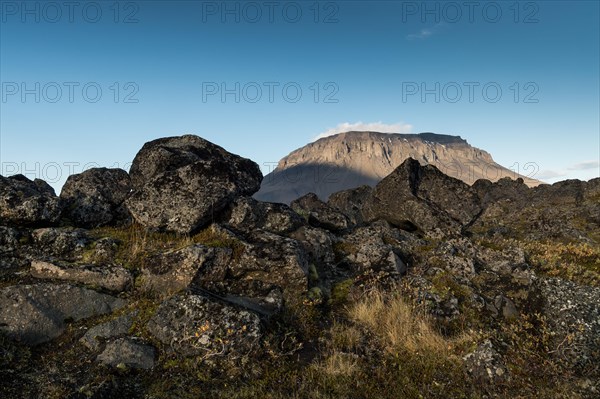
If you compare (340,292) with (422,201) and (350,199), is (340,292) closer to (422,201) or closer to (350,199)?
(422,201)

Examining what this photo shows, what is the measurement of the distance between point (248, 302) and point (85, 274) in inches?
210

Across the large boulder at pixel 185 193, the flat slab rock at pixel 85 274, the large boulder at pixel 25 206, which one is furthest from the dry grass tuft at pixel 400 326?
the large boulder at pixel 25 206

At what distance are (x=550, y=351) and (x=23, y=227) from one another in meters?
17.7

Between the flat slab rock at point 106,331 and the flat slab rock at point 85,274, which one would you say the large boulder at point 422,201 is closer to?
the flat slab rock at point 85,274

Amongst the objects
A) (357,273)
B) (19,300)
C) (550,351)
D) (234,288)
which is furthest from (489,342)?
(19,300)

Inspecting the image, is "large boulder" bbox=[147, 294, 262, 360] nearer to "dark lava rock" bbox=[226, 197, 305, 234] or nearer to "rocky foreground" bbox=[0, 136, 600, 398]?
"rocky foreground" bbox=[0, 136, 600, 398]

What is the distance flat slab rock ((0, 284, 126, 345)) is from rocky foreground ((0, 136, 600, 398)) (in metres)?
0.04

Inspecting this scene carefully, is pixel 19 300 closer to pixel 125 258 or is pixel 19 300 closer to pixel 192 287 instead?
pixel 125 258

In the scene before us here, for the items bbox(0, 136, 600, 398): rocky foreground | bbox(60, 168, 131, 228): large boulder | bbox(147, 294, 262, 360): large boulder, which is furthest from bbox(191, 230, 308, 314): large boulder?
bbox(60, 168, 131, 228): large boulder

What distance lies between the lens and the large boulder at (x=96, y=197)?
1744cm

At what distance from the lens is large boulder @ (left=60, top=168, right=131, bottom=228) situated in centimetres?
1744

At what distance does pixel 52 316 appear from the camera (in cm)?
1120

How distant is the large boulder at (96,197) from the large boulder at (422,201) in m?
15.2

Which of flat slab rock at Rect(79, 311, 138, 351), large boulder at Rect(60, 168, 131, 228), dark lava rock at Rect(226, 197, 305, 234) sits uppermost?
large boulder at Rect(60, 168, 131, 228)
